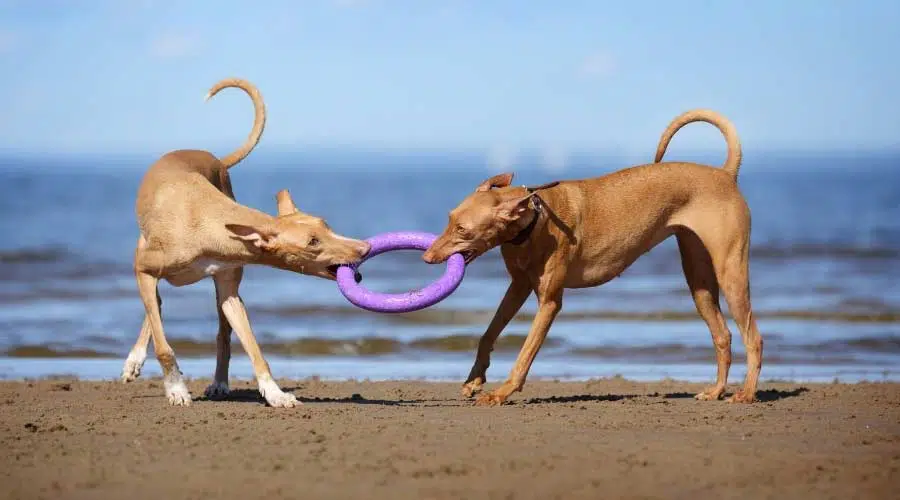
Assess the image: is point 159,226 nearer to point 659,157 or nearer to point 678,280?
point 659,157

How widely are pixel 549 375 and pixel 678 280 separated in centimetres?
901

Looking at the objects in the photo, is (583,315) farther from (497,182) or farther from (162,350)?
(162,350)

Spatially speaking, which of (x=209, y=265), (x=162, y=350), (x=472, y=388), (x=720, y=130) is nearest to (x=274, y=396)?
(x=162, y=350)

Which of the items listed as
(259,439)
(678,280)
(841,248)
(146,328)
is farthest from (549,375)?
(841,248)

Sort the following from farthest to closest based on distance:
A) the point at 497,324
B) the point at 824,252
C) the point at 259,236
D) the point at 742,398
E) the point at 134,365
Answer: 1. the point at 824,252
2. the point at 134,365
3. the point at 497,324
4. the point at 742,398
5. the point at 259,236

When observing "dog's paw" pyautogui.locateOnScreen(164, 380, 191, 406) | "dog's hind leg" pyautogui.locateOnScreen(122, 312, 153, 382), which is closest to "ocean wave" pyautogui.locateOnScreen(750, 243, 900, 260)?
"dog's hind leg" pyautogui.locateOnScreen(122, 312, 153, 382)

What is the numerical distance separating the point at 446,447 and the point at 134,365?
435cm

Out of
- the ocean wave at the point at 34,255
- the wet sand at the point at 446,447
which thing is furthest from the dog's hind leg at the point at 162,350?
the ocean wave at the point at 34,255

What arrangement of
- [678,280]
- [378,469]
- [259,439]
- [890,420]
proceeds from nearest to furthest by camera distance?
[378,469], [259,439], [890,420], [678,280]

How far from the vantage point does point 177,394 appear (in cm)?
977

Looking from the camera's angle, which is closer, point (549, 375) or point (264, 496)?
point (264, 496)

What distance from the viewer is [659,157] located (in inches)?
435

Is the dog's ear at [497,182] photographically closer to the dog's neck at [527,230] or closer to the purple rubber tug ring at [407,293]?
the dog's neck at [527,230]

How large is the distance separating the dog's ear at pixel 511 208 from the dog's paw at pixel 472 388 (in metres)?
1.59
